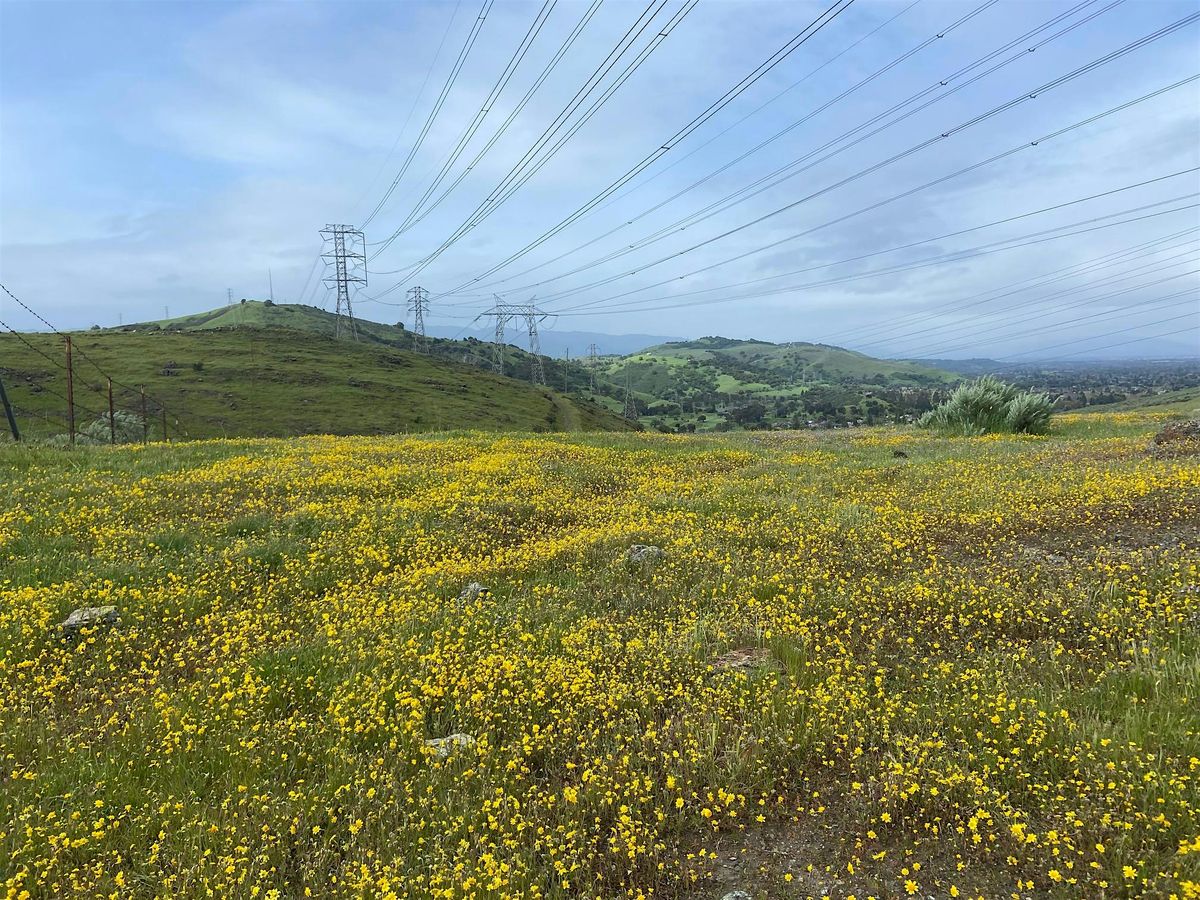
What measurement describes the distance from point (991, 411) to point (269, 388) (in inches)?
4231

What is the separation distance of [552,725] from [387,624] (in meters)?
2.96

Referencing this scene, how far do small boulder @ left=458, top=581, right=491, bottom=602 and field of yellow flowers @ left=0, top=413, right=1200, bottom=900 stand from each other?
0.40 ft

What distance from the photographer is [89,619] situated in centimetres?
707

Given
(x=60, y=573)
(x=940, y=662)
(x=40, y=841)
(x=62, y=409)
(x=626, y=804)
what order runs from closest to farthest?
1. (x=40, y=841)
2. (x=626, y=804)
3. (x=940, y=662)
4. (x=60, y=573)
5. (x=62, y=409)

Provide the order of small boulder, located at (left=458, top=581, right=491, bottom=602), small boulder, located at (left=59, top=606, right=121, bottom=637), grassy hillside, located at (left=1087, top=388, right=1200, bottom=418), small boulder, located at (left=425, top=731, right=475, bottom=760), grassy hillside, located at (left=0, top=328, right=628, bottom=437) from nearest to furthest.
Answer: small boulder, located at (left=425, top=731, right=475, bottom=760)
small boulder, located at (left=59, top=606, right=121, bottom=637)
small boulder, located at (left=458, top=581, right=491, bottom=602)
grassy hillside, located at (left=1087, top=388, right=1200, bottom=418)
grassy hillside, located at (left=0, top=328, right=628, bottom=437)

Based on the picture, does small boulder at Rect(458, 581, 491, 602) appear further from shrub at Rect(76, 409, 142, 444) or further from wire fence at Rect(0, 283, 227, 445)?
wire fence at Rect(0, 283, 227, 445)

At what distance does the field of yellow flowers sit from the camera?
3.82m

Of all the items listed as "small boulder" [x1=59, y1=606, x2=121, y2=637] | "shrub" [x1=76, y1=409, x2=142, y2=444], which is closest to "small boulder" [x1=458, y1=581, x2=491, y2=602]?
"small boulder" [x1=59, y1=606, x2=121, y2=637]

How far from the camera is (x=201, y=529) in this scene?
34.7 ft

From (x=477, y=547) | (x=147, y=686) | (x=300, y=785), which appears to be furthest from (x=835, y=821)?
(x=477, y=547)

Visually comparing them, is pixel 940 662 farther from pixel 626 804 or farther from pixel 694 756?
pixel 626 804

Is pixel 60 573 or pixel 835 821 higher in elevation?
pixel 60 573

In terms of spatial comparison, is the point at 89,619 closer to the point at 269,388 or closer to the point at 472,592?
the point at 472,592

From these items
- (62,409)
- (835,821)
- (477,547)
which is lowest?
(835,821)
